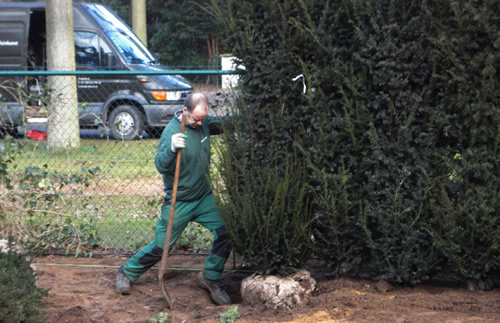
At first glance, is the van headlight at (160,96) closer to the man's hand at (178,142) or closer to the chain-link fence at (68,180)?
the chain-link fence at (68,180)

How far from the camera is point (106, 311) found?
501cm

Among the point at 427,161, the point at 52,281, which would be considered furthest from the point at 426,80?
the point at 52,281

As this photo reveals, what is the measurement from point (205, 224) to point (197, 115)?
981mm

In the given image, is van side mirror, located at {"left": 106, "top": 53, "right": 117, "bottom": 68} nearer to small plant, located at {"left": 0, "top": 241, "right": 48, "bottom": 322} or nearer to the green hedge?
the green hedge

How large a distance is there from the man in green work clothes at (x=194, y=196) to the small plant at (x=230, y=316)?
24.1 inches

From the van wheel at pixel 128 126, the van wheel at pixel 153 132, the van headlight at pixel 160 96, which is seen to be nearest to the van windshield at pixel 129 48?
the van headlight at pixel 160 96

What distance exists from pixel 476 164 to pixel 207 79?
293 centimetres

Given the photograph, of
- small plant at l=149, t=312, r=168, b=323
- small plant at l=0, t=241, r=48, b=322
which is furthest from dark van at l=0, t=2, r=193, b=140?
small plant at l=0, t=241, r=48, b=322

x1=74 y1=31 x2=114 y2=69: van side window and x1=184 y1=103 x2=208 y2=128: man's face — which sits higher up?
x1=74 y1=31 x2=114 y2=69: van side window

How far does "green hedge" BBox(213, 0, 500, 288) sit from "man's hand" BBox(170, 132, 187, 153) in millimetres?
506

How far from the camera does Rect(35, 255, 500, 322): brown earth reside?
175 inches

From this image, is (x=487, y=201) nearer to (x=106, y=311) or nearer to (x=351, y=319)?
(x=351, y=319)

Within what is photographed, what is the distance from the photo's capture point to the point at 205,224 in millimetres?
5375

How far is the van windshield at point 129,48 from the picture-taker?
12971 millimetres
